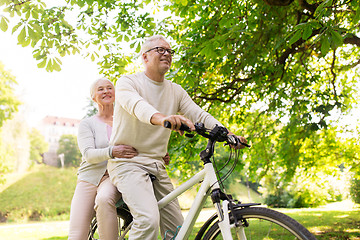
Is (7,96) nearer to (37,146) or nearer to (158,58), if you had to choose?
(158,58)

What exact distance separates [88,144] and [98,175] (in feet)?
0.96

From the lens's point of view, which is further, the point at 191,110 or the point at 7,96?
the point at 7,96

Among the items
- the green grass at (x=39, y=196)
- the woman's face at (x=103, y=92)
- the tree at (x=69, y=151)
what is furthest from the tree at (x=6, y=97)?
the tree at (x=69, y=151)

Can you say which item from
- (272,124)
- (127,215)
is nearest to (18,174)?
(272,124)

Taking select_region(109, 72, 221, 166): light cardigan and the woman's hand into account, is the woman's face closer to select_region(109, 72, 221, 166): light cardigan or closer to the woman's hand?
select_region(109, 72, 221, 166): light cardigan

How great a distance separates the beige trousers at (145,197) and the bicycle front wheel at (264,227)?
44 centimetres

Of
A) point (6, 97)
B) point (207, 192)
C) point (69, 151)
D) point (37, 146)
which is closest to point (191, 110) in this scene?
point (207, 192)

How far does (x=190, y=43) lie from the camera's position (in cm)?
590

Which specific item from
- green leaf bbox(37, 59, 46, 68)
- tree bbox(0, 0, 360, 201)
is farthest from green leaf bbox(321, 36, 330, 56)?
green leaf bbox(37, 59, 46, 68)

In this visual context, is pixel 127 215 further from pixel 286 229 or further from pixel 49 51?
pixel 49 51

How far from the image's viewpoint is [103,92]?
338cm

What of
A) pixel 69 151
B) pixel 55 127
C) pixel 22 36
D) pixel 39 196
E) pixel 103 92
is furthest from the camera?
pixel 55 127

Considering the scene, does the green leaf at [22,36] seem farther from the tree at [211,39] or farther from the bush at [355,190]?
the bush at [355,190]

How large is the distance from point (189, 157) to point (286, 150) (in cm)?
258
